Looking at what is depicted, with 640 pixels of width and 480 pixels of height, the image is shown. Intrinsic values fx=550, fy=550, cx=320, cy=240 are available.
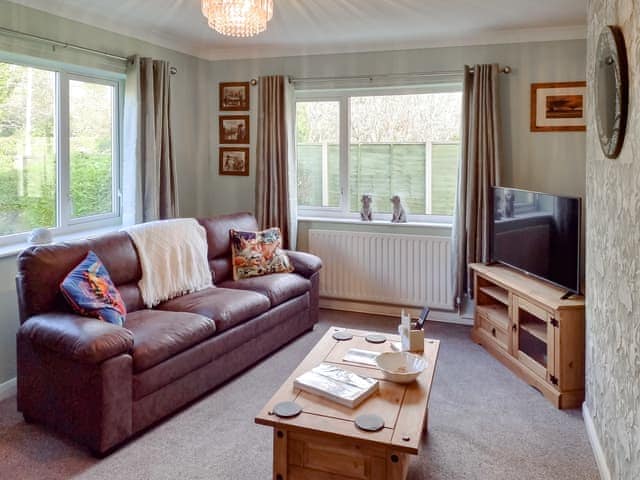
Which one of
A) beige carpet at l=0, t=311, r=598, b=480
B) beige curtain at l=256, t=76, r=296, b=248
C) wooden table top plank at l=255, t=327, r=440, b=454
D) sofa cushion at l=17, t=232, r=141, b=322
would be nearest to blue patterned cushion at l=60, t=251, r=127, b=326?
sofa cushion at l=17, t=232, r=141, b=322

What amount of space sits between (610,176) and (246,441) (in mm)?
2069

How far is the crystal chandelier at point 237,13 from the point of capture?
105 inches

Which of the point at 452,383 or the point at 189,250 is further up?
the point at 189,250

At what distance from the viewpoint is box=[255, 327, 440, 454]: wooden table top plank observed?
1.96 m

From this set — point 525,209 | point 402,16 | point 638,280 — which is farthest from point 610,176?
point 402,16

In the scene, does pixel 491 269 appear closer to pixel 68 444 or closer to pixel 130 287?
pixel 130 287

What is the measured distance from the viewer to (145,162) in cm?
429

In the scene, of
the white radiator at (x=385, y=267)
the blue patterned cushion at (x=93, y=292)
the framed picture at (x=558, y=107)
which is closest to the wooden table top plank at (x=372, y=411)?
the blue patterned cushion at (x=93, y=292)

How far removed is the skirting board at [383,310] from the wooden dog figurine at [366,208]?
780mm

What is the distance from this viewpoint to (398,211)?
484cm

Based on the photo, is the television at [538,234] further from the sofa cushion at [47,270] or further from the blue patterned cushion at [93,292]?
the sofa cushion at [47,270]

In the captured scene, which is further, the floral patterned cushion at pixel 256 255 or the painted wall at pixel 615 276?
the floral patterned cushion at pixel 256 255

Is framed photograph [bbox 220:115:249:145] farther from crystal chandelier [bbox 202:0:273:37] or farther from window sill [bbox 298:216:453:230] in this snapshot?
crystal chandelier [bbox 202:0:273:37]

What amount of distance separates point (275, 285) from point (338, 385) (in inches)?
70.6
